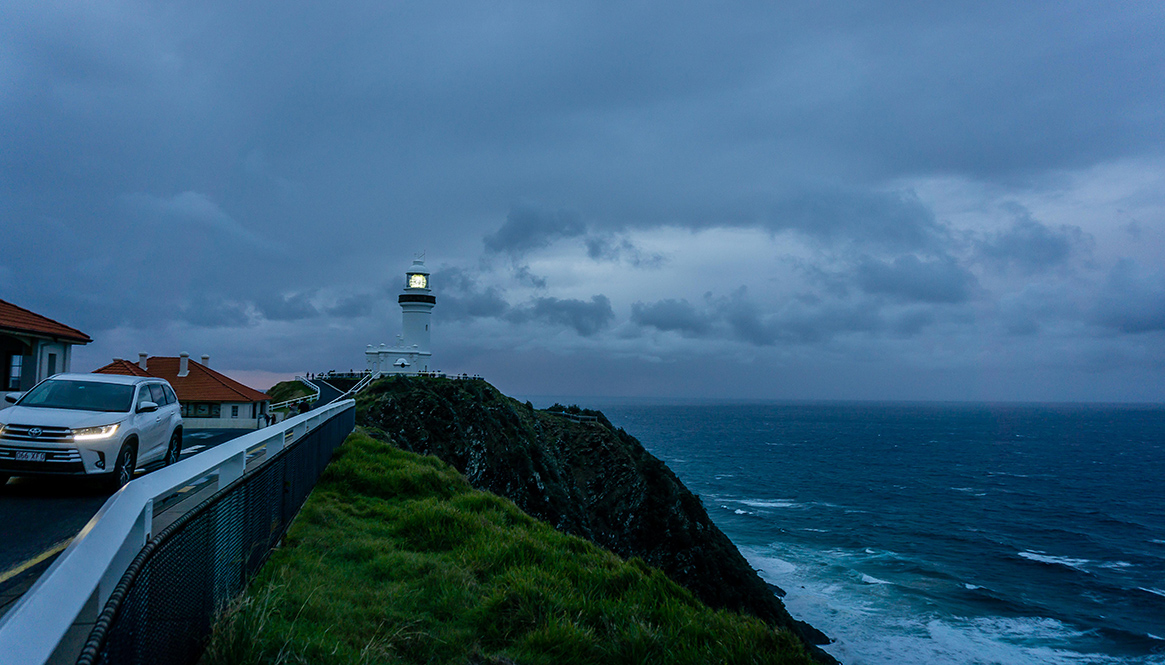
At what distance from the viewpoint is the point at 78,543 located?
3.00 m

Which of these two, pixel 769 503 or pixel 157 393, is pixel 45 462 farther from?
pixel 769 503

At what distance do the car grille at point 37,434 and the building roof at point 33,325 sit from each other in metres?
12.3

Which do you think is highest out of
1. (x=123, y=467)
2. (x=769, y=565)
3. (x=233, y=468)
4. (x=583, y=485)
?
(x=233, y=468)

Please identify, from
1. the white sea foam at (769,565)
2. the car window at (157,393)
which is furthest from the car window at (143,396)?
the white sea foam at (769,565)

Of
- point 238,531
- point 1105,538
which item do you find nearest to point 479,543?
point 238,531

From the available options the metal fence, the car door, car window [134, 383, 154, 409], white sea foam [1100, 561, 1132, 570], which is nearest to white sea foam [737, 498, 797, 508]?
white sea foam [1100, 561, 1132, 570]

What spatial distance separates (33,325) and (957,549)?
166ft

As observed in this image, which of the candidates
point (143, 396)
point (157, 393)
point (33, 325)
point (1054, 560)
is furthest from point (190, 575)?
point (1054, 560)

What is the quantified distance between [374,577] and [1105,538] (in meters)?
57.1

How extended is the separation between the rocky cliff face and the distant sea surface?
15.6ft

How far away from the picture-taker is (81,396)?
31.8ft

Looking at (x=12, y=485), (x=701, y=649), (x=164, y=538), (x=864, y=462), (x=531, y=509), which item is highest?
(x=164, y=538)

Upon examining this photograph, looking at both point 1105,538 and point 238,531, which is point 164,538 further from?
point 1105,538

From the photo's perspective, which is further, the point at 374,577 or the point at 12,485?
the point at 12,485
